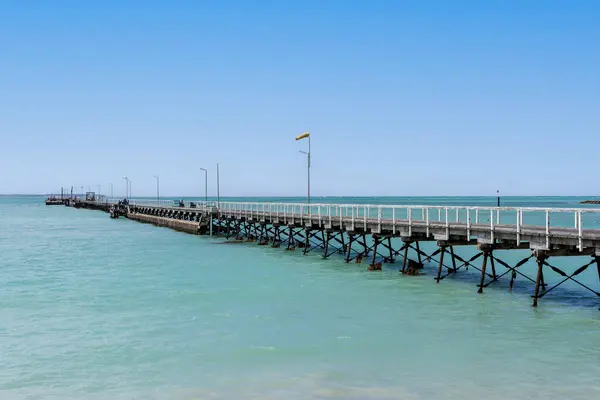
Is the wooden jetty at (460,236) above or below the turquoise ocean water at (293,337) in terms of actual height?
above

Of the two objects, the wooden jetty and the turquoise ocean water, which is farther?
the wooden jetty

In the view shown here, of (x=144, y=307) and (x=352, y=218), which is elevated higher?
(x=352, y=218)

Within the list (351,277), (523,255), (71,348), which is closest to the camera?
(71,348)

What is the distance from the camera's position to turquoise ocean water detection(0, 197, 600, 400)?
45.5 ft

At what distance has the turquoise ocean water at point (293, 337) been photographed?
1387cm

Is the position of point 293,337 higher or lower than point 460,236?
lower

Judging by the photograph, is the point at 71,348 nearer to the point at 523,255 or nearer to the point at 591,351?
the point at 591,351

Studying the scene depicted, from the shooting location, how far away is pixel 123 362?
15.9m

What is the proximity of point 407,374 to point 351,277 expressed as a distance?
15.9m

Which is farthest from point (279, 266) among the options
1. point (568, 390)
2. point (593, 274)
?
point (568, 390)

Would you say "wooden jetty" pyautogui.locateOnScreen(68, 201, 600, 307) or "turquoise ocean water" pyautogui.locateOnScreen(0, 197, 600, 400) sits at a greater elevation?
"wooden jetty" pyautogui.locateOnScreen(68, 201, 600, 307)

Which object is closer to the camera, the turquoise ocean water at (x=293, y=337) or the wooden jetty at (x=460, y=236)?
the turquoise ocean water at (x=293, y=337)

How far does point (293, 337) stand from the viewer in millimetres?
18203

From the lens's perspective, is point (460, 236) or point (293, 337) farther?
point (460, 236)
